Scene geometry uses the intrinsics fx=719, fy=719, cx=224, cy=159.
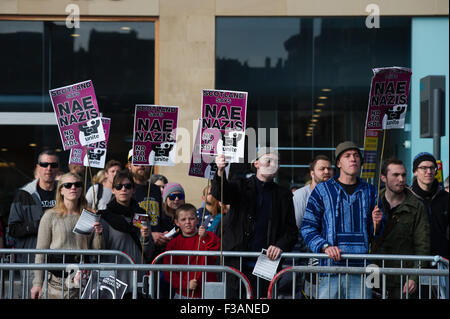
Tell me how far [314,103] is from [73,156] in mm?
6347

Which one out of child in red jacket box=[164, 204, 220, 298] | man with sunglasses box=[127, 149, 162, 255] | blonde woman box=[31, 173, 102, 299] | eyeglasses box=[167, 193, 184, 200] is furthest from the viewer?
eyeglasses box=[167, 193, 184, 200]

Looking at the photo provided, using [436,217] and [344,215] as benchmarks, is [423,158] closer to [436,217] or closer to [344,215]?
[436,217]

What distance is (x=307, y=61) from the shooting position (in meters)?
14.4

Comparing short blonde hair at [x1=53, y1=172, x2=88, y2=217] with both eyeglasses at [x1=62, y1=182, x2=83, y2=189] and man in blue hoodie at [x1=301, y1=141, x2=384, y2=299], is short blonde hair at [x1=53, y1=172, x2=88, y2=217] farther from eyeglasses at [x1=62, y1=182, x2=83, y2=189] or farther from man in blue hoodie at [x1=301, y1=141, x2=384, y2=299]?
man in blue hoodie at [x1=301, y1=141, x2=384, y2=299]

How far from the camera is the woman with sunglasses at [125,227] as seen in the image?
720 centimetres

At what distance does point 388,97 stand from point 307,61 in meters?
6.94

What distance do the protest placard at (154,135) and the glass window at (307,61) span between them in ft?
19.1

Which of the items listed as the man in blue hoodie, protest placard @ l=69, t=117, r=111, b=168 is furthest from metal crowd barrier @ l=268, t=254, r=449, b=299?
protest placard @ l=69, t=117, r=111, b=168

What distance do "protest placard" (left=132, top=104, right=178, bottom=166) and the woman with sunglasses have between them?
0.76 metres

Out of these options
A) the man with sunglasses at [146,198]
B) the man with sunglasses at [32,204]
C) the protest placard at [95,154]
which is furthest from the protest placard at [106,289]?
the protest placard at [95,154]

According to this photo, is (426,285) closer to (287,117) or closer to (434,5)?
(287,117)

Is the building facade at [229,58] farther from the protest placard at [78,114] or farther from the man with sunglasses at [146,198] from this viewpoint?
the protest placard at [78,114]

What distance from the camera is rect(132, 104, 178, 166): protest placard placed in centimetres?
833

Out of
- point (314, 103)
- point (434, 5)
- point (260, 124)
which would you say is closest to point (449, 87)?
point (434, 5)
